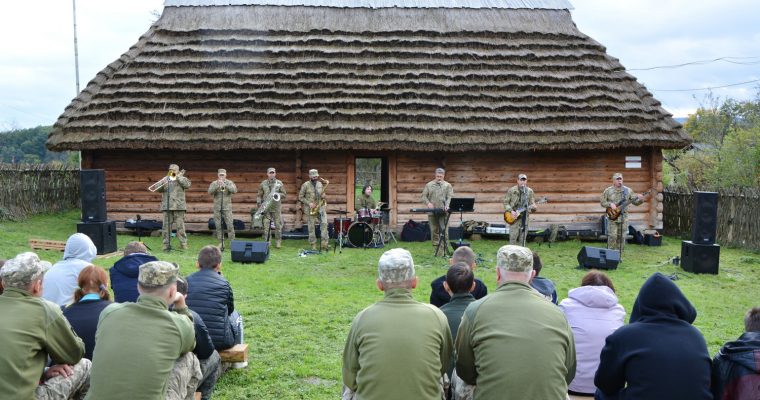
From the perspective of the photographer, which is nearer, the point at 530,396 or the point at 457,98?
the point at 530,396

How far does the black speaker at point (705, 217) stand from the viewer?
11461 millimetres

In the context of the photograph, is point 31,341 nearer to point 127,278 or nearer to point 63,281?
point 127,278

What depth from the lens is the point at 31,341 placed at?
390 cm

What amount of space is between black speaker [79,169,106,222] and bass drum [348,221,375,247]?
16.4 ft

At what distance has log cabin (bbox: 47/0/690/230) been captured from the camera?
15.1 meters

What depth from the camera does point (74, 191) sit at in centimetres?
1988

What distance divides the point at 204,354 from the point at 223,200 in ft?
31.0

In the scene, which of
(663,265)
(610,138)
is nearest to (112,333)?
(663,265)

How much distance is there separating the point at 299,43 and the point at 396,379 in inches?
563

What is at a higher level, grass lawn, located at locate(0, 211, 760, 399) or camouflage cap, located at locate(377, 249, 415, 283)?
camouflage cap, located at locate(377, 249, 415, 283)

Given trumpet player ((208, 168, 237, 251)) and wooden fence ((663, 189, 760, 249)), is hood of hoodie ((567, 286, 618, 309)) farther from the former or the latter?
wooden fence ((663, 189, 760, 249))

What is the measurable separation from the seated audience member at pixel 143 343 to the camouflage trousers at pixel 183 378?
0.02m

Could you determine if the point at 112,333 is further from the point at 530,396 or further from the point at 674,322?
the point at 674,322

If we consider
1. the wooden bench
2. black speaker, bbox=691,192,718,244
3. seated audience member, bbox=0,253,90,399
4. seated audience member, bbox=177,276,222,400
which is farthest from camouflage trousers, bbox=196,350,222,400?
black speaker, bbox=691,192,718,244
